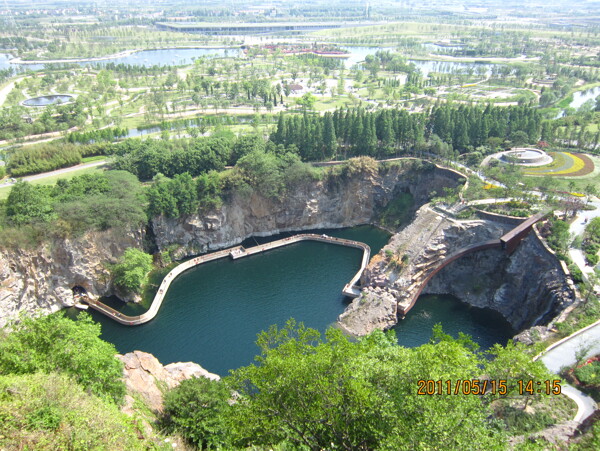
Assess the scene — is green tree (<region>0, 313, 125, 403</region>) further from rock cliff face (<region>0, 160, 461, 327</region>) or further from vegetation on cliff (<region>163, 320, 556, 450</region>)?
rock cliff face (<region>0, 160, 461, 327</region>)

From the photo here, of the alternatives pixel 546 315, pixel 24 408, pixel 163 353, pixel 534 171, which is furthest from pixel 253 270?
pixel 534 171

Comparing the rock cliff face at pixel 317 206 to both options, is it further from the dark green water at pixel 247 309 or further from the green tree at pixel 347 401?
the green tree at pixel 347 401

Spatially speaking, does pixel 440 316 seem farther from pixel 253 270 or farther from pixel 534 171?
pixel 534 171

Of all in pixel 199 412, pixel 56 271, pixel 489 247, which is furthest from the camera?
pixel 489 247

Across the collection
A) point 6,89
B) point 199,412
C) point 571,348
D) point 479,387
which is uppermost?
point 479,387

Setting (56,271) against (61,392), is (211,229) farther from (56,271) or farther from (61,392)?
(61,392)

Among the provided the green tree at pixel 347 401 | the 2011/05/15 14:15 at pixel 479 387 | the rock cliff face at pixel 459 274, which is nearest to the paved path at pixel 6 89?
the rock cliff face at pixel 459 274

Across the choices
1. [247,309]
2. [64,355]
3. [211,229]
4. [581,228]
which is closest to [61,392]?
[64,355]
